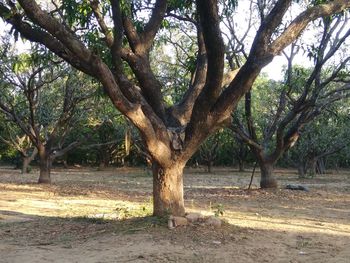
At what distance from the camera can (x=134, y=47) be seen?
28.1 ft

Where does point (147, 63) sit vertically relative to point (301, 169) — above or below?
above

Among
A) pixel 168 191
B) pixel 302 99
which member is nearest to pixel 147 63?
pixel 168 191

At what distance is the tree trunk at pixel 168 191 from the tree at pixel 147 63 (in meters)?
0.02

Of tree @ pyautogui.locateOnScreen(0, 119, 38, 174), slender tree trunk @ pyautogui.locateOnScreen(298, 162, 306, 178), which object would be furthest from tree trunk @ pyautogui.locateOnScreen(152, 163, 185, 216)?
slender tree trunk @ pyautogui.locateOnScreen(298, 162, 306, 178)

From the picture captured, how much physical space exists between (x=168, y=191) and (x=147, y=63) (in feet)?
7.80

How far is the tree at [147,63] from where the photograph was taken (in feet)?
22.7

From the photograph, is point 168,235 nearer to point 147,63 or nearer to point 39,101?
point 147,63

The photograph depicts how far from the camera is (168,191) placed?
25.8ft

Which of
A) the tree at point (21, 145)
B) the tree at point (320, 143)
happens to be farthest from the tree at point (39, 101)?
the tree at point (320, 143)

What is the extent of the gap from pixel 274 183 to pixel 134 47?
913 cm

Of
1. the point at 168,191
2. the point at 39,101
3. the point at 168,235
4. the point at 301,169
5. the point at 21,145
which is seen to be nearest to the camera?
the point at 168,235

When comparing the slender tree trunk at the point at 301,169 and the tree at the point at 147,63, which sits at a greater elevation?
the tree at the point at 147,63

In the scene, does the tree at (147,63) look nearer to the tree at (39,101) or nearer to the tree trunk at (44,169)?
the tree at (39,101)

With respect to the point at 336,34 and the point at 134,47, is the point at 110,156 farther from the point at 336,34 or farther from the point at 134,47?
the point at 134,47
